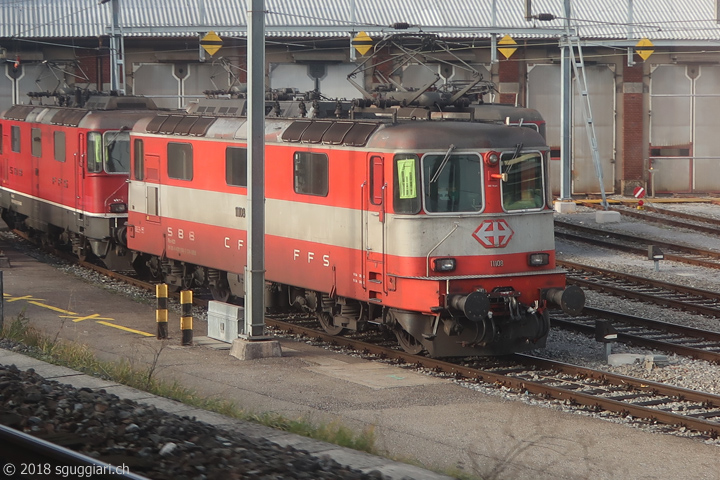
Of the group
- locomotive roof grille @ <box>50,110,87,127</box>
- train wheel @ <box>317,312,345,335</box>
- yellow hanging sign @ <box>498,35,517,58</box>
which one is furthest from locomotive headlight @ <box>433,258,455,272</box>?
yellow hanging sign @ <box>498,35,517,58</box>

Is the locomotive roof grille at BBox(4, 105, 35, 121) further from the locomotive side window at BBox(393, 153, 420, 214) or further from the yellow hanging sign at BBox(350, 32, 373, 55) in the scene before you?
the locomotive side window at BBox(393, 153, 420, 214)

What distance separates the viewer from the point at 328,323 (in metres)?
16.0

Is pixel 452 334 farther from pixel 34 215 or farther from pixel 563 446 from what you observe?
pixel 34 215

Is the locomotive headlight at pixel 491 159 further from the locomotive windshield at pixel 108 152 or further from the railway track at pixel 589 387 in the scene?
the locomotive windshield at pixel 108 152

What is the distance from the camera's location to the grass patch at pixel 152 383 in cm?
909

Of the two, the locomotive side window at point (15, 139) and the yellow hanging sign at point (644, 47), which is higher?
the yellow hanging sign at point (644, 47)

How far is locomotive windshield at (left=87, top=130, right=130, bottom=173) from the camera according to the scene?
21703 mm

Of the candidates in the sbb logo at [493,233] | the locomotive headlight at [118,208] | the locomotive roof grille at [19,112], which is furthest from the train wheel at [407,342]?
the locomotive roof grille at [19,112]

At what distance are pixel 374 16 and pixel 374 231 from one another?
91.8ft

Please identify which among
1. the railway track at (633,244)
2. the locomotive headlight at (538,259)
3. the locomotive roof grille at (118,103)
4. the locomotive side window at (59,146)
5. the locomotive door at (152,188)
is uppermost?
the locomotive roof grille at (118,103)

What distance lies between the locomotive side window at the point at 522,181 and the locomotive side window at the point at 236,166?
444cm

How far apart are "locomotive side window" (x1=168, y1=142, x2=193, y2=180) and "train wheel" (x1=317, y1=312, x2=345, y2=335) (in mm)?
3835

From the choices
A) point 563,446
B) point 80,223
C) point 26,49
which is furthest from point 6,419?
point 26,49

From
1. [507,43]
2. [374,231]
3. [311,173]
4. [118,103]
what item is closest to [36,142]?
[118,103]
